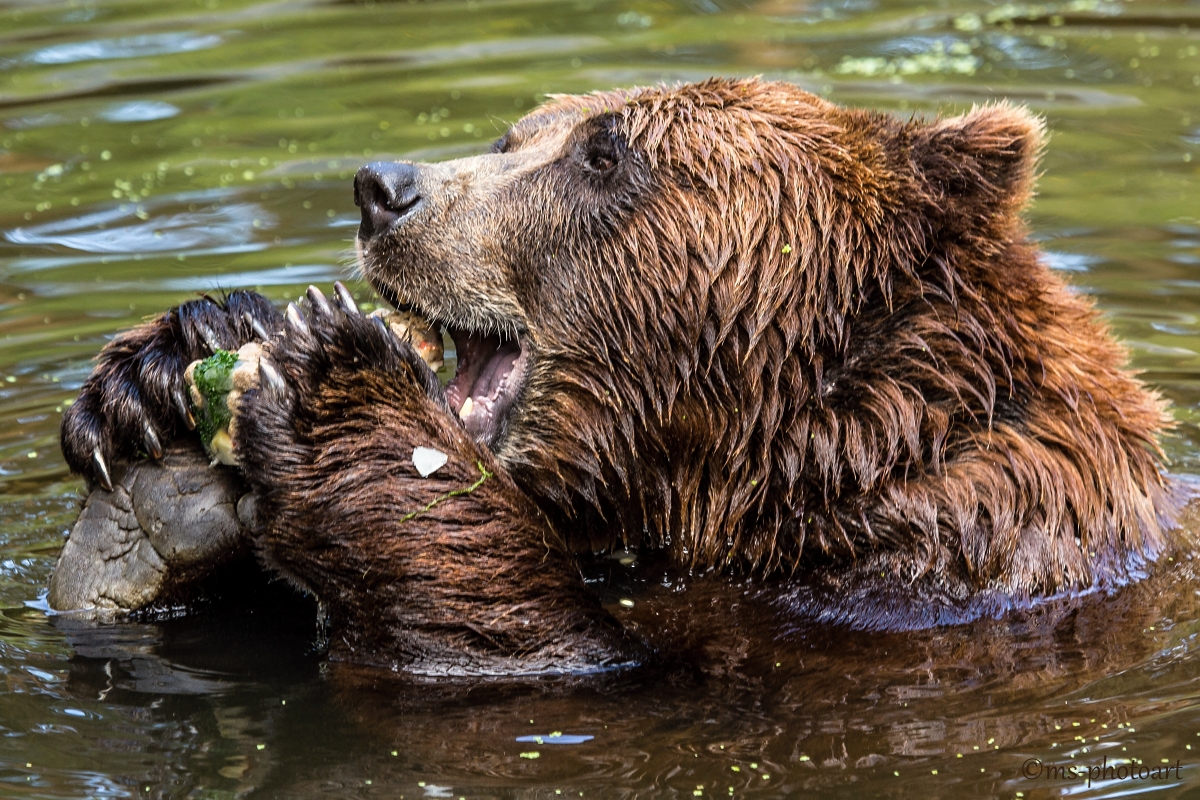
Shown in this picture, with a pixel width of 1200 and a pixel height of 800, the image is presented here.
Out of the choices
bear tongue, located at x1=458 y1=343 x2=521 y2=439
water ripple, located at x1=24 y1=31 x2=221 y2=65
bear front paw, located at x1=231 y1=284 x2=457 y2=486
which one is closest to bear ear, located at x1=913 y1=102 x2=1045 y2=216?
bear tongue, located at x1=458 y1=343 x2=521 y2=439

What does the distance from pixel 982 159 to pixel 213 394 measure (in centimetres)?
268

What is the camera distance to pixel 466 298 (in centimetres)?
544

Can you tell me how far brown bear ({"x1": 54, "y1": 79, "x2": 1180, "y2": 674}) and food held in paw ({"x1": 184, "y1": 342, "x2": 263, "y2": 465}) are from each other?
0.08 m

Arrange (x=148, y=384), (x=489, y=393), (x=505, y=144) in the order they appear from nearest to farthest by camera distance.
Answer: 1. (x=148, y=384)
2. (x=489, y=393)
3. (x=505, y=144)

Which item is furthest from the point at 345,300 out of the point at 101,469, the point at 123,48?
the point at 123,48

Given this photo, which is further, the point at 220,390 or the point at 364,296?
the point at 364,296

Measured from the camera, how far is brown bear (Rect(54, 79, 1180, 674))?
493 centimetres

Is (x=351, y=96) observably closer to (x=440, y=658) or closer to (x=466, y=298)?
(x=466, y=298)

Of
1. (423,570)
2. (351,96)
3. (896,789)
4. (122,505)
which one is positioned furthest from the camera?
(351,96)

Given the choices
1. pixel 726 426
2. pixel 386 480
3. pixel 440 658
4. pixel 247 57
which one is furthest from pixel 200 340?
pixel 247 57

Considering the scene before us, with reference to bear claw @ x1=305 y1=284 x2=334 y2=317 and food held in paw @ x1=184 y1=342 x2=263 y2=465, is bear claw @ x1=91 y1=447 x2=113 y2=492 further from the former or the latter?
bear claw @ x1=305 y1=284 x2=334 y2=317

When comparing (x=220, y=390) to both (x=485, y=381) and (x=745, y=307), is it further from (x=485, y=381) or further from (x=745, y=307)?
(x=745, y=307)

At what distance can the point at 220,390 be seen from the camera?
5121 millimetres

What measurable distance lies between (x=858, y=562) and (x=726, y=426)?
63cm
